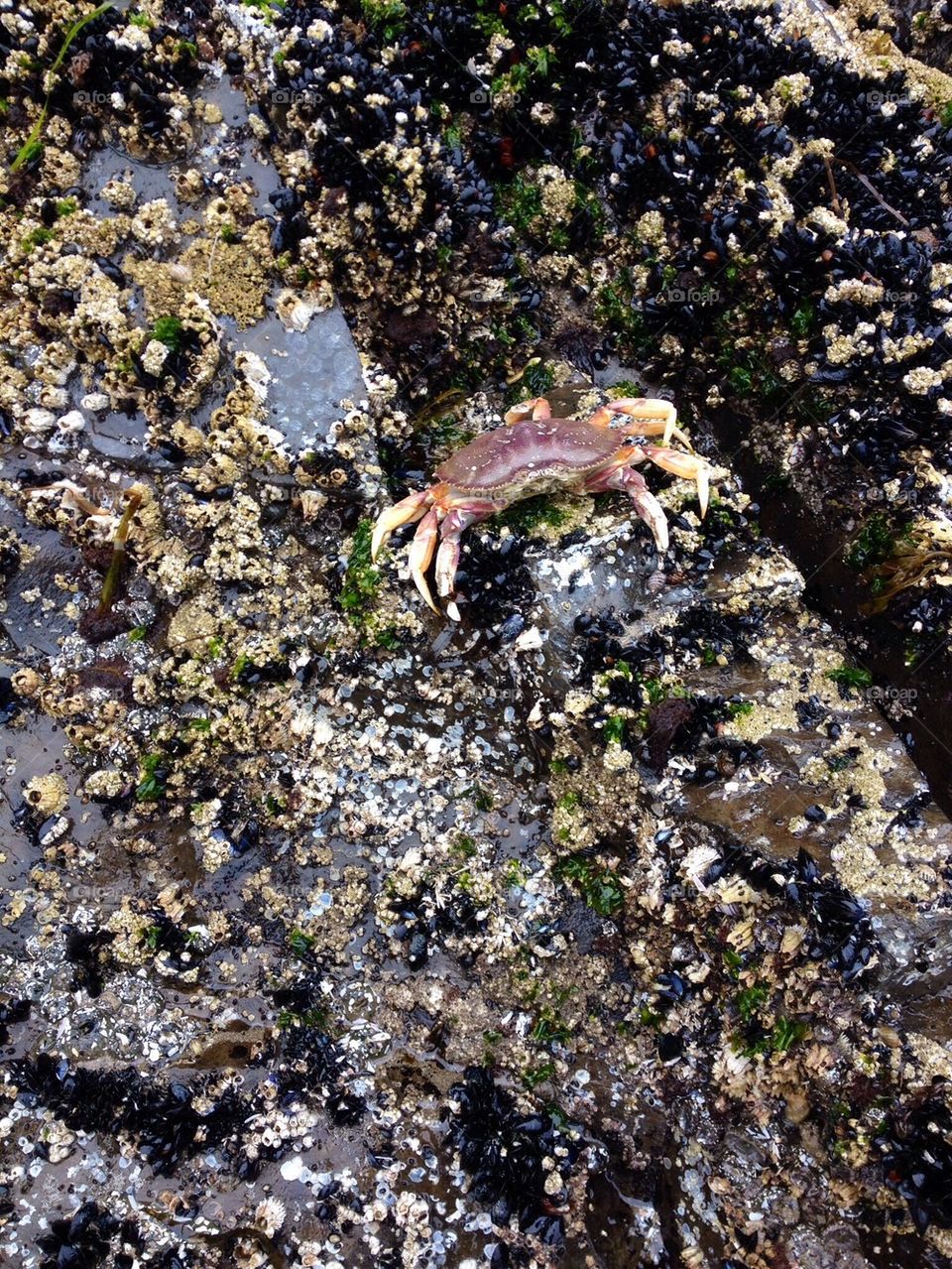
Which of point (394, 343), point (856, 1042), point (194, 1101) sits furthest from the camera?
point (394, 343)

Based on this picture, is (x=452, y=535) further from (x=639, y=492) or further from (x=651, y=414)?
(x=651, y=414)

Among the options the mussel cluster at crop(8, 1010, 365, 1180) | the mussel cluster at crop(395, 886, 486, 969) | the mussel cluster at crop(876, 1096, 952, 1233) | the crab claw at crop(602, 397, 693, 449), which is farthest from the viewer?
the crab claw at crop(602, 397, 693, 449)

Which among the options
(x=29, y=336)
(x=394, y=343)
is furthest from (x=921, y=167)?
(x=29, y=336)

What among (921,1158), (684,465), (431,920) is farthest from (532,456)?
(921,1158)

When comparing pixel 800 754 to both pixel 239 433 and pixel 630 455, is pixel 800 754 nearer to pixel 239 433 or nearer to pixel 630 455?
pixel 630 455

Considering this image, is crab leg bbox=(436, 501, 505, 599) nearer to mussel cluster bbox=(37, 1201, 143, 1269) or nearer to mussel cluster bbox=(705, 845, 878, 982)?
mussel cluster bbox=(705, 845, 878, 982)

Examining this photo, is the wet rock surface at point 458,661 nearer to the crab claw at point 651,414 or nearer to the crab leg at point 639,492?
the crab leg at point 639,492

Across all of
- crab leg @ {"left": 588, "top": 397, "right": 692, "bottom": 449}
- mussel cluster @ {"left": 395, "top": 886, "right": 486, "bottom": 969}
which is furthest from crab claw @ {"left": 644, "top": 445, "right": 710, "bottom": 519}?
mussel cluster @ {"left": 395, "top": 886, "right": 486, "bottom": 969}
